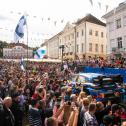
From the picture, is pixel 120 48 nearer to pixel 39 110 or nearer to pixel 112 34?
pixel 112 34

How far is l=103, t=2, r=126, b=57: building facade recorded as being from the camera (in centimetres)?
3956

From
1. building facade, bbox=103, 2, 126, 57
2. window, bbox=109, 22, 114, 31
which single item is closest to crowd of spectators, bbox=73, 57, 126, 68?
building facade, bbox=103, 2, 126, 57

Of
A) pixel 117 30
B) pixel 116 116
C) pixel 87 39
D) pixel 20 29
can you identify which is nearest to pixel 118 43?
pixel 117 30

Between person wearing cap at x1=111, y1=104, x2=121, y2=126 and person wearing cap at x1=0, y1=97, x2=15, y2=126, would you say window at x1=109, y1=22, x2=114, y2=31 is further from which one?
person wearing cap at x1=0, y1=97, x2=15, y2=126

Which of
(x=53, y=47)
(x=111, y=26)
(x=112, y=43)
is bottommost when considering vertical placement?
(x=112, y=43)

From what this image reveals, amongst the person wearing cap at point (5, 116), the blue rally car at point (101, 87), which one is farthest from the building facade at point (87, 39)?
the person wearing cap at point (5, 116)

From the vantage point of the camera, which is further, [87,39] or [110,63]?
[87,39]

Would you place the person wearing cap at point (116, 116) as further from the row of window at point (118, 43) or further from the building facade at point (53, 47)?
the building facade at point (53, 47)

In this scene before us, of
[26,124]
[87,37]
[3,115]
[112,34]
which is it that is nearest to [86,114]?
[3,115]

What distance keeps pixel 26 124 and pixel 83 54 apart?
156 feet

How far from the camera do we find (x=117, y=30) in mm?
41469

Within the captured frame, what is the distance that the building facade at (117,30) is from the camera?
130ft

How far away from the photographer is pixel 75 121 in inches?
275

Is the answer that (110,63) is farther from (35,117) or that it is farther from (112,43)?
(35,117)
